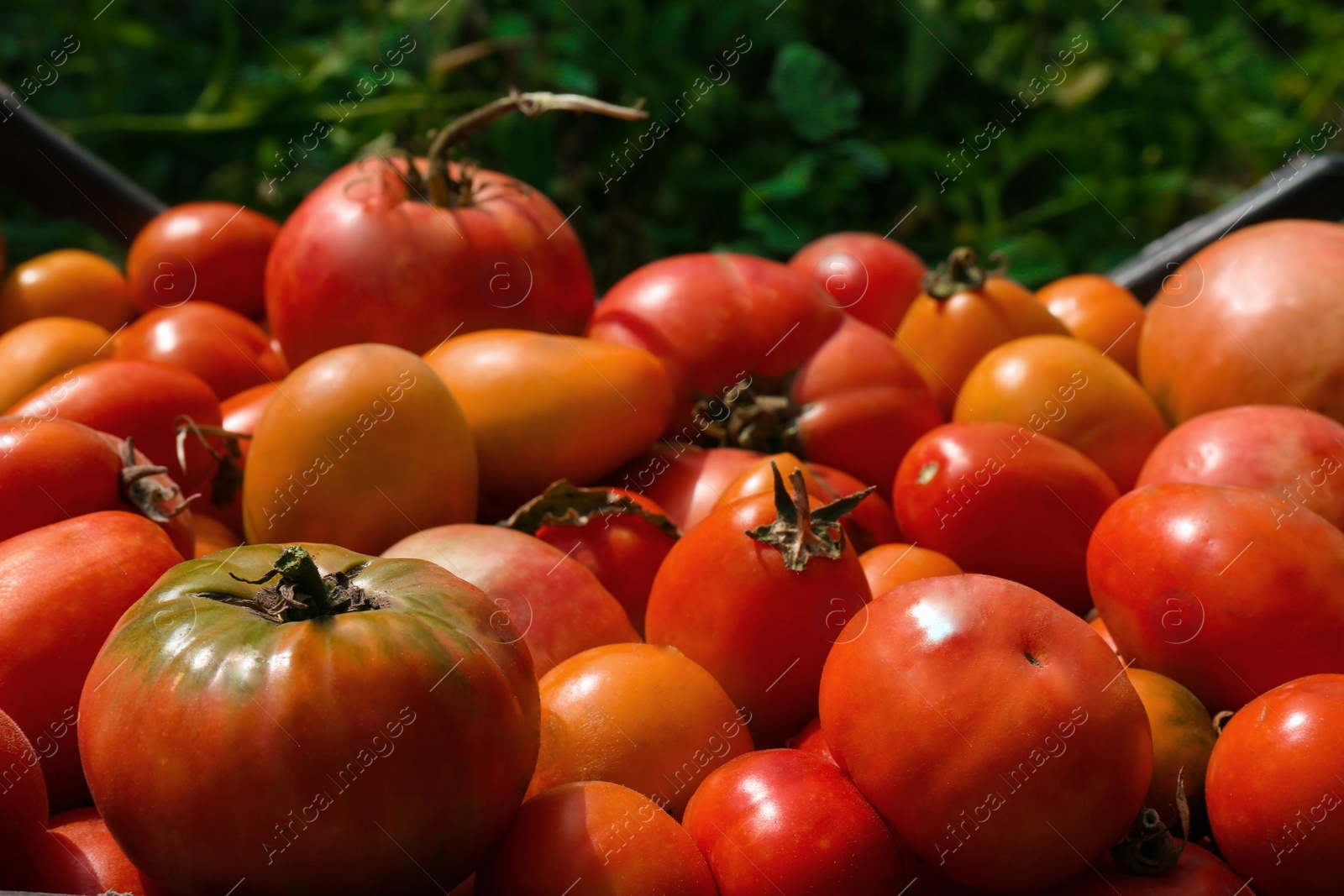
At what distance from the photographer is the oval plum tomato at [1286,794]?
843 millimetres

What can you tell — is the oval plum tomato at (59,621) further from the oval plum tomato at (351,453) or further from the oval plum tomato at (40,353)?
the oval plum tomato at (40,353)

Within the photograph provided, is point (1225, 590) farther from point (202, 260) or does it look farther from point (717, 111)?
point (717, 111)

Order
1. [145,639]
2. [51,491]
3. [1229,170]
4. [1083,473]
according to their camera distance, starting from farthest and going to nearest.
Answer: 1. [1229,170]
2. [1083,473]
3. [51,491]
4. [145,639]

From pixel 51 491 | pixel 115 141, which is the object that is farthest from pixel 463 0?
pixel 51 491

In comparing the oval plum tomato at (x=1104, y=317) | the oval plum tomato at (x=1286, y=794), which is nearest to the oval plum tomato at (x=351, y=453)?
the oval plum tomato at (x=1286, y=794)

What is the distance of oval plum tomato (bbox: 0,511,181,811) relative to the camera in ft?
3.13

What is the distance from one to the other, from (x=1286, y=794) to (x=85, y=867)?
89cm

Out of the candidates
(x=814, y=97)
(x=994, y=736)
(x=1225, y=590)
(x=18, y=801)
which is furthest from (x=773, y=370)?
(x=814, y=97)

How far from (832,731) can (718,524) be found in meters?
0.26

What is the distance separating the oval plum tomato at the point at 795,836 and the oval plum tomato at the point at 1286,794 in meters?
0.25

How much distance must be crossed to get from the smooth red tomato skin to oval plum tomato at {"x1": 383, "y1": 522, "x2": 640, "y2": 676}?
0.50m

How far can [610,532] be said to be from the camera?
129 centimetres

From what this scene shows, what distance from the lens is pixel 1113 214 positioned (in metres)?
3.60

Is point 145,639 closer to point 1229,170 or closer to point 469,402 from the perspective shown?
point 469,402
